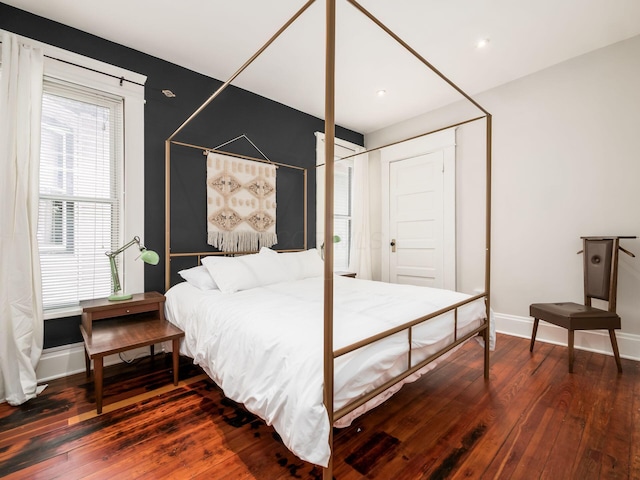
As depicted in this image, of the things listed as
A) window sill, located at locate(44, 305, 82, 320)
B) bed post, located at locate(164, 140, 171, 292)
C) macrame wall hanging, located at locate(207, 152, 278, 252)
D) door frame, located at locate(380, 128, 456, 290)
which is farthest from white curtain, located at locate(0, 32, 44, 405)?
door frame, located at locate(380, 128, 456, 290)

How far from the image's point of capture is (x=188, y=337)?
82.4 inches

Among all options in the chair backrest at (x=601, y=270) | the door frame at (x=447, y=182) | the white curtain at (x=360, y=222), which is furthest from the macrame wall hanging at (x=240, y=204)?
the chair backrest at (x=601, y=270)

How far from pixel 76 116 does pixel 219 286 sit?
1.78 m

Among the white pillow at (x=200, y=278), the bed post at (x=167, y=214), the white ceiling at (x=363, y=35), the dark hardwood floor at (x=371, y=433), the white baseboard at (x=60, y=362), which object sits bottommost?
the dark hardwood floor at (x=371, y=433)

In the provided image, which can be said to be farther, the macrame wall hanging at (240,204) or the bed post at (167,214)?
the macrame wall hanging at (240,204)

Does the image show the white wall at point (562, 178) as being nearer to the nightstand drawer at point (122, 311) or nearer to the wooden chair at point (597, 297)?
the wooden chair at point (597, 297)

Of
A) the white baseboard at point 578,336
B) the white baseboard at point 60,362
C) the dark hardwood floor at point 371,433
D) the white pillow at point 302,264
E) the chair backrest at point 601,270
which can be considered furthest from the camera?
the white pillow at point 302,264

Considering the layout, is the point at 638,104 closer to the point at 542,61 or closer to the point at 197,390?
the point at 542,61

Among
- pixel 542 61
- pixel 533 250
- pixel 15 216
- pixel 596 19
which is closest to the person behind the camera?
pixel 15 216

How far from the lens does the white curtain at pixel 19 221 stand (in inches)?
76.1

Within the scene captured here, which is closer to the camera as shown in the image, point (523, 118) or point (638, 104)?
point (638, 104)

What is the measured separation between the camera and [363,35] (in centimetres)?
246

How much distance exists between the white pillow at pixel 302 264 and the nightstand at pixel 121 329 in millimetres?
1159

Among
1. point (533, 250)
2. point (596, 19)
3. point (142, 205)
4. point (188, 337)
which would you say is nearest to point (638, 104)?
point (596, 19)
